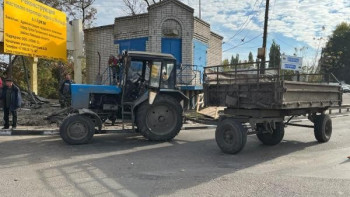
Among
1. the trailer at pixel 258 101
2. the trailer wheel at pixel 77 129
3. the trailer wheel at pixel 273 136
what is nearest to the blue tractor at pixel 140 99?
the trailer wheel at pixel 77 129

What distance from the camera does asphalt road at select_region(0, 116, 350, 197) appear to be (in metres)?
5.54

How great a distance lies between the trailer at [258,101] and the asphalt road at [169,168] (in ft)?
1.46

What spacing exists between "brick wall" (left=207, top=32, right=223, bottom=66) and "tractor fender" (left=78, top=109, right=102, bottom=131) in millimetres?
11613

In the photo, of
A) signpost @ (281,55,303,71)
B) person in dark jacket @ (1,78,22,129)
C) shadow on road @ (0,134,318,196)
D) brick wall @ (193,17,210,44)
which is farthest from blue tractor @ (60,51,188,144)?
→ signpost @ (281,55,303,71)

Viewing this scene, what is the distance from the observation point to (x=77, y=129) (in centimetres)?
921

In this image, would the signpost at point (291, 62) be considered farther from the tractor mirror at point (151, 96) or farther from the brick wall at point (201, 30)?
the tractor mirror at point (151, 96)

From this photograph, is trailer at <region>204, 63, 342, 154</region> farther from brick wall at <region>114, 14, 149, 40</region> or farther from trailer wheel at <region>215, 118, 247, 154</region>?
brick wall at <region>114, 14, 149, 40</region>

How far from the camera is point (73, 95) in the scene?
380 inches

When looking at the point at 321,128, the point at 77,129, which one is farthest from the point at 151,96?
the point at 321,128

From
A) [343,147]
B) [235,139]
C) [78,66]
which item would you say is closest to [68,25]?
[78,66]

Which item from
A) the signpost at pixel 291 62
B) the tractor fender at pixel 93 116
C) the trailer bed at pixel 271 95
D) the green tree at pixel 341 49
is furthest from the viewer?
the green tree at pixel 341 49

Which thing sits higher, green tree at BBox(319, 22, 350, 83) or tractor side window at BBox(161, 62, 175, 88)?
green tree at BBox(319, 22, 350, 83)

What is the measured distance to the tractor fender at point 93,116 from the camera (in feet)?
30.4

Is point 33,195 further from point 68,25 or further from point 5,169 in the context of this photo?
point 68,25
